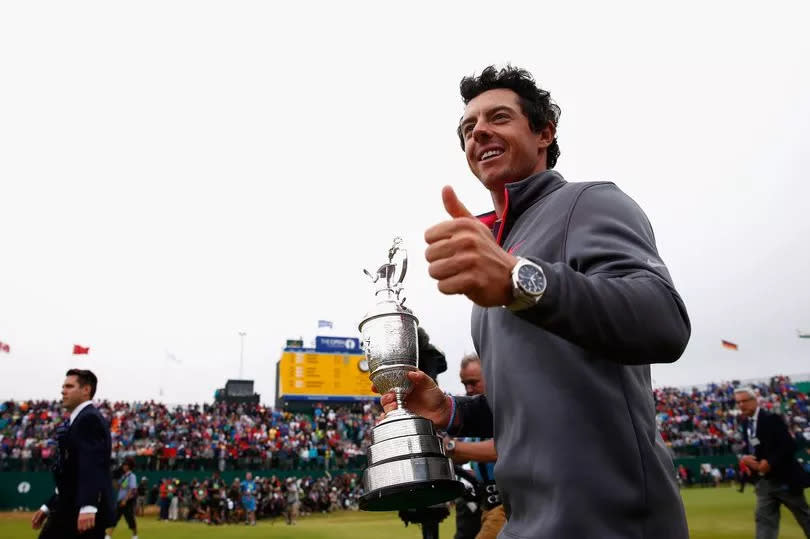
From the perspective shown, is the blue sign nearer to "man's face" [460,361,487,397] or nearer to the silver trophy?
"man's face" [460,361,487,397]

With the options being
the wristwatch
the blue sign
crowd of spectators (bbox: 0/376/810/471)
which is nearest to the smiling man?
the wristwatch

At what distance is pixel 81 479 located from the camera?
568 centimetres

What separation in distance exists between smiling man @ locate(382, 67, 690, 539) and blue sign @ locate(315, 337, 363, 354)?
121ft

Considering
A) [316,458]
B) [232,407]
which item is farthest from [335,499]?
[232,407]

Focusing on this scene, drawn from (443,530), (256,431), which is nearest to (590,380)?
(443,530)

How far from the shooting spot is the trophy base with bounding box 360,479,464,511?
6.49 feet

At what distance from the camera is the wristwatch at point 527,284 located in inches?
48.6

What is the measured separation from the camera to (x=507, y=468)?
1565mm

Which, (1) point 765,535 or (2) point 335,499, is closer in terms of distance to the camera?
(1) point 765,535

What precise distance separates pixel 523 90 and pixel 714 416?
3879 centimetres

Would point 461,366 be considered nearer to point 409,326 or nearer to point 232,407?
point 409,326

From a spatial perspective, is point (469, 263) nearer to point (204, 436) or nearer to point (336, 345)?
point (204, 436)

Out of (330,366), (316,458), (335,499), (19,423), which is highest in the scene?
(330,366)

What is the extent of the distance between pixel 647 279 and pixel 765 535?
24.2ft
